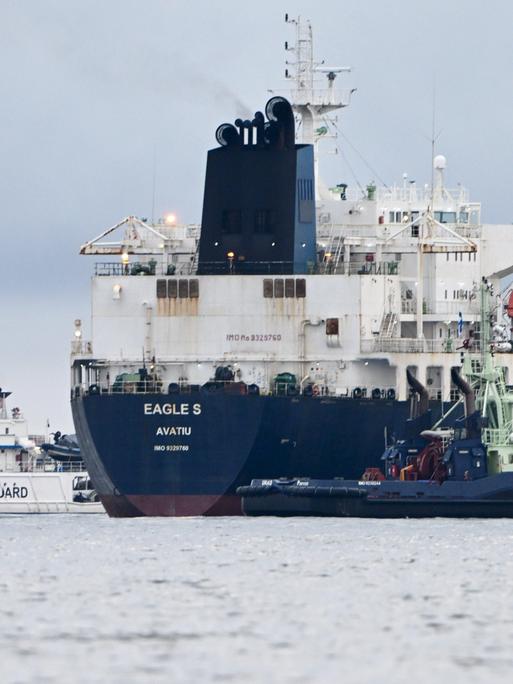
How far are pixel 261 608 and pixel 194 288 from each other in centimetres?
3947

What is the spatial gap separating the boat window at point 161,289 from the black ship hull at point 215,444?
15.6 ft

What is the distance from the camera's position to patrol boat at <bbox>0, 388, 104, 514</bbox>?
11288 cm

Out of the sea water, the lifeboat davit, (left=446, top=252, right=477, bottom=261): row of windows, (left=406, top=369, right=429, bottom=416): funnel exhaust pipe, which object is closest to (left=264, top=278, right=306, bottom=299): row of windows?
(left=406, top=369, right=429, bottom=416): funnel exhaust pipe

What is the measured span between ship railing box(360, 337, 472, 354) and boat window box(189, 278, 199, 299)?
18.9 feet

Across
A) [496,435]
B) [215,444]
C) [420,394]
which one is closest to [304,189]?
[420,394]

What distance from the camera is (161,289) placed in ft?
294

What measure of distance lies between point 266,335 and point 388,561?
1058 inches

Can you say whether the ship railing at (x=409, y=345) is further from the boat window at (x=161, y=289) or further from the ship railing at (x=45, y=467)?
the ship railing at (x=45, y=467)

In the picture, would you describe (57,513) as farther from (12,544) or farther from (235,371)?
(12,544)

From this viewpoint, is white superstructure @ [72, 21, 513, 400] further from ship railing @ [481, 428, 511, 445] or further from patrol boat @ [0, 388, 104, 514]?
patrol boat @ [0, 388, 104, 514]

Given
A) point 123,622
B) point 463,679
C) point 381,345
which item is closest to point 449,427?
point 381,345

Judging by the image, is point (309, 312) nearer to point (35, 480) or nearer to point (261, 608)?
point (35, 480)

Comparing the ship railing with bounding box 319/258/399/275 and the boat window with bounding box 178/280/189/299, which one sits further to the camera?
the ship railing with bounding box 319/258/399/275

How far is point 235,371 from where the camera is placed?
287ft
